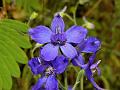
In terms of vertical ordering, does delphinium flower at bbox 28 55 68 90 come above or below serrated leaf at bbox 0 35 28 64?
below

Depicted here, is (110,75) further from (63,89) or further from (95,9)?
(63,89)

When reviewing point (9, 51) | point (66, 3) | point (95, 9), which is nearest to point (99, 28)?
point (95, 9)


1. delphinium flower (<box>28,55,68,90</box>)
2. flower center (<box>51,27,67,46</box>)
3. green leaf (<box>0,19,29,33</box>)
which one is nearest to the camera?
delphinium flower (<box>28,55,68,90</box>)

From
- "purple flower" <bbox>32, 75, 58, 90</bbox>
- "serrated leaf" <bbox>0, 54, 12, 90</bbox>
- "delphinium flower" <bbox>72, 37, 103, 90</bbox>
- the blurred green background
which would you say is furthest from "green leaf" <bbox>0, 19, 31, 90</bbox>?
the blurred green background

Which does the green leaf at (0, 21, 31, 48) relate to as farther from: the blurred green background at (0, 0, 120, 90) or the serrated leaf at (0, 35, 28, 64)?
the blurred green background at (0, 0, 120, 90)

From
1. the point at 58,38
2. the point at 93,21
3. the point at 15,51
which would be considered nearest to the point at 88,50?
the point at 58,38

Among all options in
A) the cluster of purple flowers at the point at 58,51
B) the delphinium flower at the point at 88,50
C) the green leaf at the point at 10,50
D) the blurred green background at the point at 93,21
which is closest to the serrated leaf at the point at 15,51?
the green leaf at the point at 10,50

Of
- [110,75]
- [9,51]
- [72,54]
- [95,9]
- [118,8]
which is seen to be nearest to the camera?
[72,54]
